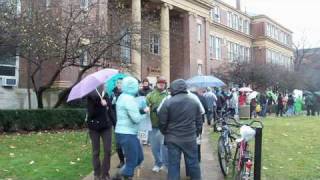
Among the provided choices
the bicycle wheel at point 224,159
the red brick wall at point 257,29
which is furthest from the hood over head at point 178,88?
the red brick wall at point 257,29

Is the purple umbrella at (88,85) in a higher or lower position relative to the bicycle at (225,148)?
higher

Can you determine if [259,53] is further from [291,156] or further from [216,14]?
[291,156]

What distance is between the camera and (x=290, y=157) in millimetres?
12023

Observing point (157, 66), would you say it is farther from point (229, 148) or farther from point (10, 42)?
point (229, 148)

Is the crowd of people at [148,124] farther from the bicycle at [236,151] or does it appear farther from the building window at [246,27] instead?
the building window at [246,27]

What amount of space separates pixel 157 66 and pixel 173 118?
111ft

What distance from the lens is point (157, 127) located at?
955 cm

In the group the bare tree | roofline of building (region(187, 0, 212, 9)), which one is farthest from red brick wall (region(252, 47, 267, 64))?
the bare tree

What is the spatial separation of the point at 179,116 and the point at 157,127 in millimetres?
2108

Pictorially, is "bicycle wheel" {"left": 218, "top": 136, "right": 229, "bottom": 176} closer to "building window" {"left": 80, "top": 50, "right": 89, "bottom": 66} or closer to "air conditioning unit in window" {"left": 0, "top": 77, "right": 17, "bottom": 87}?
"building window" {"left": 80, "top": 50, "right": 89, "bottom": 66}

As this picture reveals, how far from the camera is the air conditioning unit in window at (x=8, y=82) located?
82.4 ft

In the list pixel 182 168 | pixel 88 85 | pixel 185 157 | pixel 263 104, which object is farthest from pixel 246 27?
pixel 185 157

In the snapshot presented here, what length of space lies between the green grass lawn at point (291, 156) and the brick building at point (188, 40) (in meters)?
8.31

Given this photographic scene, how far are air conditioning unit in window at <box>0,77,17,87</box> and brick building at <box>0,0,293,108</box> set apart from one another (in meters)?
0.05
